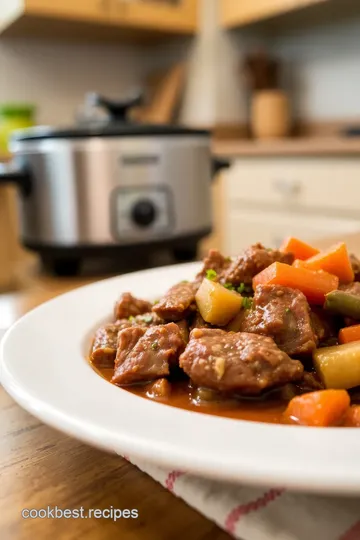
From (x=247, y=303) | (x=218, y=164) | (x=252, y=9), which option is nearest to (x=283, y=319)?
(x=247, y=303)

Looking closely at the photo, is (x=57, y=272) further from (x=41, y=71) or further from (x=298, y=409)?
(x=41, y=71)

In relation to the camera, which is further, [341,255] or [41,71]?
[41,71]

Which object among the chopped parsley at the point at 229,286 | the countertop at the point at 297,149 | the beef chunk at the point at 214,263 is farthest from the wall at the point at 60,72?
the chopped parsley at the point at 229,286

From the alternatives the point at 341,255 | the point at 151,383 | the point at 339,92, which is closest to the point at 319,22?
the point at 339,92

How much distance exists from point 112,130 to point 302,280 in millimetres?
1113

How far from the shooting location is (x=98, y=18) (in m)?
3.15

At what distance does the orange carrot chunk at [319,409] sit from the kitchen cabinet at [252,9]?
2903mm

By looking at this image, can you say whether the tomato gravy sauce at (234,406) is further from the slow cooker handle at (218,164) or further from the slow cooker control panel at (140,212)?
the slow cooker handle at (218,164)

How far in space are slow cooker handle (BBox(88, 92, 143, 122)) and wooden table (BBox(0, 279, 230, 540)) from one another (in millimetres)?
1283

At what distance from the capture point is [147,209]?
178 centimetres

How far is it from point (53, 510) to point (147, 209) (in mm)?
1324

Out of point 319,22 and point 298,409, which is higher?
point 319,22

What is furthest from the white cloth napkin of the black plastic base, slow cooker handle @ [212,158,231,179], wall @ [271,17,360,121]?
wall @ [271,17,360,121]

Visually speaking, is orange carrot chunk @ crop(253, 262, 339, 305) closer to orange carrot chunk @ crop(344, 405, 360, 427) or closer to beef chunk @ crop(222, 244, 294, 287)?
beef chunk @ crop(222, 244, 294, 287)
